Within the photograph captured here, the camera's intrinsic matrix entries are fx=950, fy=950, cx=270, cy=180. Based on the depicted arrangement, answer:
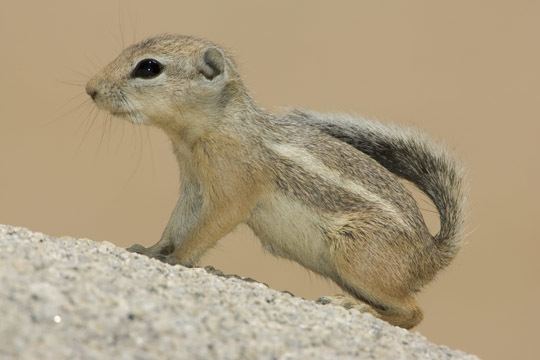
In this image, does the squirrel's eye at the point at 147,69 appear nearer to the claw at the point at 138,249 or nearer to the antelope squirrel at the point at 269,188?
the antelope squirrel at the point at 269,188

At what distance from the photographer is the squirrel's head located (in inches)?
154

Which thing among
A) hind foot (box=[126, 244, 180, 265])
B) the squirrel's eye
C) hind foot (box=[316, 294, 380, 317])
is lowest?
hind foot (box=[126, 244, 180, 265])

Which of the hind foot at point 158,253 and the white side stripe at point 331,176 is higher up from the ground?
the white side stripe at point 331,176

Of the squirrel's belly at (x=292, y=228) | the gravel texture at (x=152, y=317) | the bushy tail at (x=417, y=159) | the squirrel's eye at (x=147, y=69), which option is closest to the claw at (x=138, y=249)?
the squirrel's belly at (x=292, y=228)

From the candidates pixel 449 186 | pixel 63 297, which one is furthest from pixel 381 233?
pixel 63 297

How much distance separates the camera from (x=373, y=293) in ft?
12.9

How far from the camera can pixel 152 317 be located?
267cm

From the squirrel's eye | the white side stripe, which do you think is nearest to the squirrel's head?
the squirrel's eye

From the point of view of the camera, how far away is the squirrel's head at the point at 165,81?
390cm

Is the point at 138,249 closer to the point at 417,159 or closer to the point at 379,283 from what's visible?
the point at 379,283

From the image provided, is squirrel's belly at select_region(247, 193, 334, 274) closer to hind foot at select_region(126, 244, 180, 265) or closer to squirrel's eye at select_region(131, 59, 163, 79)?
hind foot at select_region(126, 244, 180, 265)

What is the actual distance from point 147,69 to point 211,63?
33 cm

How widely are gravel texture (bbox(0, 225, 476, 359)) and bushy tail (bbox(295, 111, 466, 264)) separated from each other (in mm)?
1091

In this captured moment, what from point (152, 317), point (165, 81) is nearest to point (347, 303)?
point (165, 81)
